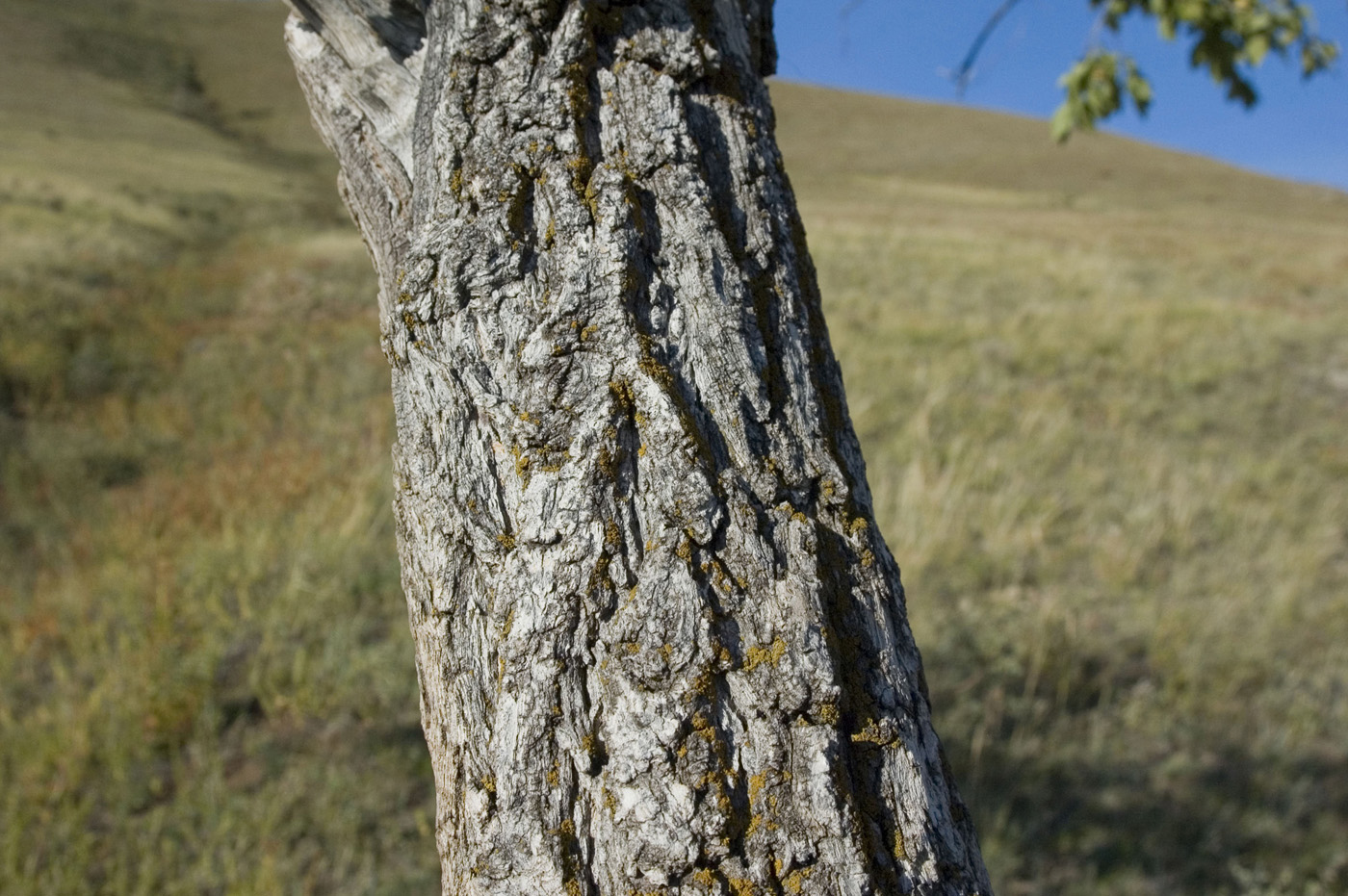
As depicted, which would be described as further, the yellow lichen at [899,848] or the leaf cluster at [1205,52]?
the leaf cluster at [1205,52]

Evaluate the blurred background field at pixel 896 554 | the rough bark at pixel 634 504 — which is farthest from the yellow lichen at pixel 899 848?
the blurred background field at pixel 896 554

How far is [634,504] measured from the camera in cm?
107

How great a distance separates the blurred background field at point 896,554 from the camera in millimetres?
3203

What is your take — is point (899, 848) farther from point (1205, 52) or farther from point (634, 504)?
point (1205, 52)

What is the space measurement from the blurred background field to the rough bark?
7.58ft

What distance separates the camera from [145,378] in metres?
9.32

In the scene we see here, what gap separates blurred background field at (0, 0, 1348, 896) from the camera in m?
3.20

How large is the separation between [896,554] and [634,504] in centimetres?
440

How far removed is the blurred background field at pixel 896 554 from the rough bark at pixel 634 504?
2.31 metres

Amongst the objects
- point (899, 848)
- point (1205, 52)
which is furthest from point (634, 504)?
point (1205, 52)

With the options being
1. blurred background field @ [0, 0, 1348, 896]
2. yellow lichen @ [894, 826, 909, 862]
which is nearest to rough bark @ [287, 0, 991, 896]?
yellow lichen @ [894, 826, 909, 862]

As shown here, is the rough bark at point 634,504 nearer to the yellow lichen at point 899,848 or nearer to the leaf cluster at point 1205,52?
the yellow lichen at point 899,848

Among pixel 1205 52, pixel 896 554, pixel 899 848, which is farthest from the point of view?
pixel 896 554

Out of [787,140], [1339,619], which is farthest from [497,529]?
[787,140]
